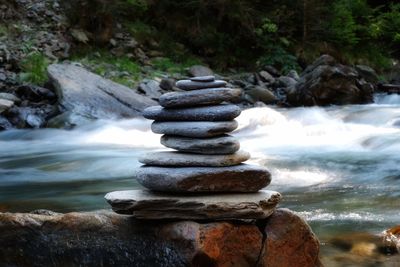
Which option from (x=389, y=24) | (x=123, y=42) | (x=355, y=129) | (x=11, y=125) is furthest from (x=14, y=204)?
(x=389, y=24)

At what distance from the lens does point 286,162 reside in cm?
973

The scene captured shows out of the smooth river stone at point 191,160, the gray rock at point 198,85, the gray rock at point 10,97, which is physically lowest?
the smooth river stone at point 191,160

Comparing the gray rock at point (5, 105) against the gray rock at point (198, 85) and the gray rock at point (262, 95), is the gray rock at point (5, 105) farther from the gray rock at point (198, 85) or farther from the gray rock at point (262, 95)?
the gray rock at point (198, 85)

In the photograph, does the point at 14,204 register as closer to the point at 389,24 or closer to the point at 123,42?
the point at 123,42

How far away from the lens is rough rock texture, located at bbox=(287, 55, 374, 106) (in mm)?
17031

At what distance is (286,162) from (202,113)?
526 centimetres

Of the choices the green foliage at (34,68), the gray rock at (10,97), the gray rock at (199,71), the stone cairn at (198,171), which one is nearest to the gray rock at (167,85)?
the gray rock at (199,71)

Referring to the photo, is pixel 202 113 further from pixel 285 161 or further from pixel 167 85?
pixel 167 85

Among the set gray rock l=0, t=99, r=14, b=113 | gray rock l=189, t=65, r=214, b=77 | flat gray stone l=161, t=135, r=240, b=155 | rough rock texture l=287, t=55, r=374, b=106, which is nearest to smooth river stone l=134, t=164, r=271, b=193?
flat gray stone l=161, t=135, r=240, b=155

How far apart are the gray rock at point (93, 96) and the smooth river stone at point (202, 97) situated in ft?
32.6

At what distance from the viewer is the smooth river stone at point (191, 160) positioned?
4.59 metres

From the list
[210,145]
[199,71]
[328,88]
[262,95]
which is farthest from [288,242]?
[199,71]

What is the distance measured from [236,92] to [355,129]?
9.13m

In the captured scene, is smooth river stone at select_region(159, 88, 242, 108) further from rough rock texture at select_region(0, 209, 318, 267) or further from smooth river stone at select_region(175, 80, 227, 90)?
rough rock texture at select_region(0, 209, 318, 267)
